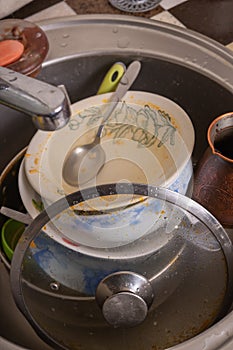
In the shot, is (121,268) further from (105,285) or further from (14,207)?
(14,207)

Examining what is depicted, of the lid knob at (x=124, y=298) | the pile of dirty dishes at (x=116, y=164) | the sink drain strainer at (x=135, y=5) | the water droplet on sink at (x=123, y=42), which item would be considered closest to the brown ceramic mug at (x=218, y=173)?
the pile of dirty dishes at (x=116, y=164)

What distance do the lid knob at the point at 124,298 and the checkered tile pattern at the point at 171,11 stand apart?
1.65ft

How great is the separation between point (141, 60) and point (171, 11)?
0.65ft

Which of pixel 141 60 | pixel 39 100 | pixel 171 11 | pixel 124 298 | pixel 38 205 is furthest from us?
pixel 171 11

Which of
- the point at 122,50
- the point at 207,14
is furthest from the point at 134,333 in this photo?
the point at 207,14

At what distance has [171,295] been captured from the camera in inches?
29.2

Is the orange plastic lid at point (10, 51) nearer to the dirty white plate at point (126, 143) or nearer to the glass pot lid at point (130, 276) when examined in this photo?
the dirty white plate at point (126, 143)

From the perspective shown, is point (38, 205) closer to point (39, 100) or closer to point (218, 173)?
point (218, 173)

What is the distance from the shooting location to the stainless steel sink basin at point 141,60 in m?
0.90

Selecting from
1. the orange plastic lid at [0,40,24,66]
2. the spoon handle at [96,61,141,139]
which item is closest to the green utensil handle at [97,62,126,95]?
the spoon handle at [96,61,141,139]

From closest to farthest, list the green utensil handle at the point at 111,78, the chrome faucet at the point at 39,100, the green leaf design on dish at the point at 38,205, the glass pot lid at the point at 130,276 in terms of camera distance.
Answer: the chrome faucet at the point at 39,100 < the glass pot lid at the point at 130,276 < the green leaf design on dish at the point at 38,205 < the green utensil handle at the point at 111,78

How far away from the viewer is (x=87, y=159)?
862mm

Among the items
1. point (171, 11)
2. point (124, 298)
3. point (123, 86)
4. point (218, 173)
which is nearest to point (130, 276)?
point (124, 298)

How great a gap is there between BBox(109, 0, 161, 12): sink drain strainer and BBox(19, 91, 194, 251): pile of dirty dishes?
249 mm
